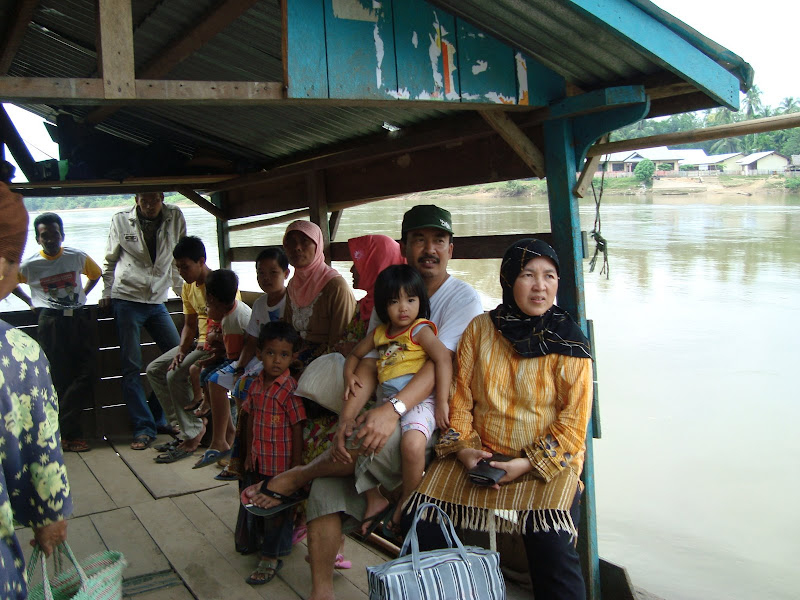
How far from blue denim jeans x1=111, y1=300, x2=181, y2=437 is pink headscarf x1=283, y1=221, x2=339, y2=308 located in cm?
201

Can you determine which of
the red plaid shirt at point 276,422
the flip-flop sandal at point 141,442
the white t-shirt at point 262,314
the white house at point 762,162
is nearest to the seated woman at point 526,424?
the red plaid shirt at point 276,422

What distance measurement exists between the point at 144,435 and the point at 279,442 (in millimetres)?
2419

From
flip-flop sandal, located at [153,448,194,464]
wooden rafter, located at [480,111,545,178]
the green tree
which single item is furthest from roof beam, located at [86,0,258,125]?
the green tree

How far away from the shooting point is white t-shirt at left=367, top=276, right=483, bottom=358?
8.29ft

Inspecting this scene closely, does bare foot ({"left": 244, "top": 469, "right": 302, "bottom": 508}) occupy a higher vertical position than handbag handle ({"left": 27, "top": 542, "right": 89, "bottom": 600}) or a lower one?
lower

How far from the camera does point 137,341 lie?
496cm

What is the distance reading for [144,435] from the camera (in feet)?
16.2

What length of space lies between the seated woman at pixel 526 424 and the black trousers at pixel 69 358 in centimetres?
362

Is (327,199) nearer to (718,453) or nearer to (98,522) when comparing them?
(98,522)

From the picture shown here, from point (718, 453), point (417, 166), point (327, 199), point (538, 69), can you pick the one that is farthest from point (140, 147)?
point (718, 453)

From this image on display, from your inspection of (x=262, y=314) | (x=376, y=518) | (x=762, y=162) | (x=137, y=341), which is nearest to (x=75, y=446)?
(x=137, y=341)

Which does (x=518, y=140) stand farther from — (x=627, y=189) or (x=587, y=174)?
(x=627, y=189)

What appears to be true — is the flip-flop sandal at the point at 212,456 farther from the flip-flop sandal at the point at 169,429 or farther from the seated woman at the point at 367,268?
the seated woman at the point at 367,268

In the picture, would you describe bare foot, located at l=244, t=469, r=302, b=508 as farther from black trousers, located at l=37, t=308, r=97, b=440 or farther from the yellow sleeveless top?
black trousers, located at l=37, t=308, r=97, b=440
